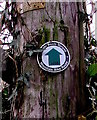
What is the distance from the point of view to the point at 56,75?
0.85 meters

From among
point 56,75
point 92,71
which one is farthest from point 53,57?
point 92,71

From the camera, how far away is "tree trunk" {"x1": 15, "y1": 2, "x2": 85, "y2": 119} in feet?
2.76

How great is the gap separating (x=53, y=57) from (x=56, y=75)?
7cm

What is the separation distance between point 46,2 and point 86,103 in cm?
42

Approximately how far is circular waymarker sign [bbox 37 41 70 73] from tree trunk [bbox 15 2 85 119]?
18mm

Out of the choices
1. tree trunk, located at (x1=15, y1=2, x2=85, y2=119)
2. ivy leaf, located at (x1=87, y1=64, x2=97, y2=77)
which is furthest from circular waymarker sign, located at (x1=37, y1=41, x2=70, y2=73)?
ivy leaf, located at (x1=87, y1=64, x2=97, y2=77)

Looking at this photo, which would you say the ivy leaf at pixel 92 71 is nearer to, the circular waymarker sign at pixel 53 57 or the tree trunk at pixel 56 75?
the tree trunk at pixel 56 75

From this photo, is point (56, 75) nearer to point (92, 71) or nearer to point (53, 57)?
point (53, 57)

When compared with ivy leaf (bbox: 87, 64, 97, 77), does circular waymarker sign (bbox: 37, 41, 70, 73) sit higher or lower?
higher

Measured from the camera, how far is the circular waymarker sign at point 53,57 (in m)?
0.84

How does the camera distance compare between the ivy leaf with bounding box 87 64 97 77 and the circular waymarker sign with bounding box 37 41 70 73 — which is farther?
the ivy leaf with bounding box 87 64 97 77

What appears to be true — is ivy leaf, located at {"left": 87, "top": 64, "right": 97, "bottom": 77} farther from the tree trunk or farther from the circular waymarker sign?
the circular waymarker sign

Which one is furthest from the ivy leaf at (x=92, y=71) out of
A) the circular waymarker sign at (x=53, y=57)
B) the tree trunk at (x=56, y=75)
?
the circular waymarker sign at (x=53, y=57)

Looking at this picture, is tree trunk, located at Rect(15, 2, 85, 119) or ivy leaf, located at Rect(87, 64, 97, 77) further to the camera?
ivy leaf, located at Rect(87, 64, 97, 77)
